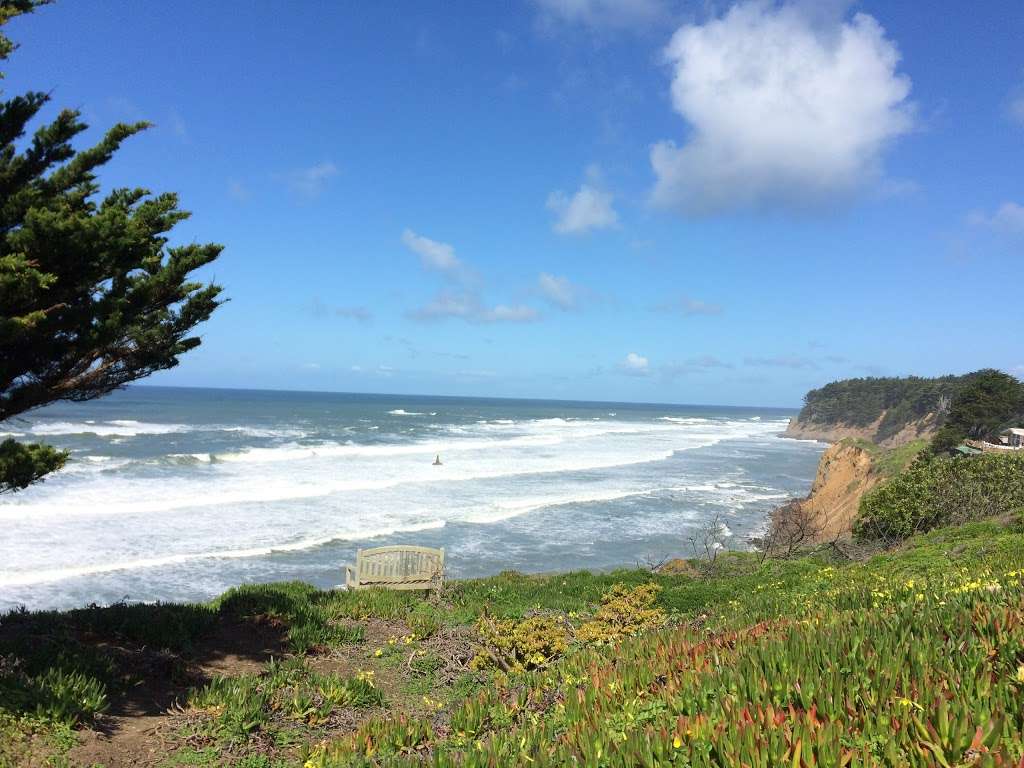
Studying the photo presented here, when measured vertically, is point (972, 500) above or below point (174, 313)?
below

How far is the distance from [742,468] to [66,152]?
44630mm

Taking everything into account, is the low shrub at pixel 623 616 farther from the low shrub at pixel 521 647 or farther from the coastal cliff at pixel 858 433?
the coastal cliff at pixel 858 433

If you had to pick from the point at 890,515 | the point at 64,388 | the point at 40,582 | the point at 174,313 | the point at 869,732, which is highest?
the point at 174,313

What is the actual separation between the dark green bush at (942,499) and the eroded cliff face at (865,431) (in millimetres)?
59995

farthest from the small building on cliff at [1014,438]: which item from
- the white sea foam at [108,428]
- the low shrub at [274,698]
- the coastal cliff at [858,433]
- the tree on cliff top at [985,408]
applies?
the white sea foam at [108,428]

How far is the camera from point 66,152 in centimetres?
630

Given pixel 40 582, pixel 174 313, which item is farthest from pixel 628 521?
pixel 174 313

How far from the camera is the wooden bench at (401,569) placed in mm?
11195

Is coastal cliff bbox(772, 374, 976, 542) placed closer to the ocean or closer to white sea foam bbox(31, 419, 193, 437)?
the ocean

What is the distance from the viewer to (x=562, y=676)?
4.95 m

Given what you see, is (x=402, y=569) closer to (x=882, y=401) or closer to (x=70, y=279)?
(x=70, y=279)

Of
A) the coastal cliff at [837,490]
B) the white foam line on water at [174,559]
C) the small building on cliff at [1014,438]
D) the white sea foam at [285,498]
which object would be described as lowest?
the white foam line on water at [174,559]

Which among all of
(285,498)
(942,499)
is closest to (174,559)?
(285,498)

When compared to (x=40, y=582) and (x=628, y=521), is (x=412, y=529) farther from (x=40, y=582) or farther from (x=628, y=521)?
(x=40, y=582)
